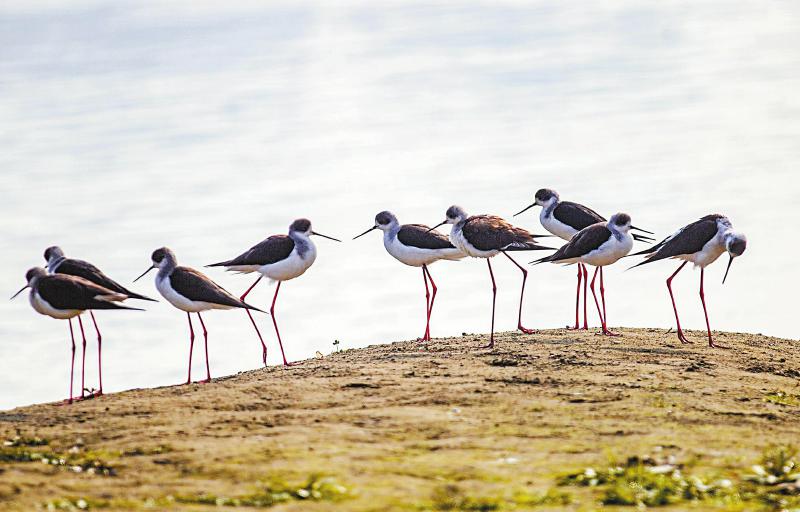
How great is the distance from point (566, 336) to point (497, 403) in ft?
16.3

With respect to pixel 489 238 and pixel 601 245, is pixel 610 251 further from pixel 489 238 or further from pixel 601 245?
pixel 489 238

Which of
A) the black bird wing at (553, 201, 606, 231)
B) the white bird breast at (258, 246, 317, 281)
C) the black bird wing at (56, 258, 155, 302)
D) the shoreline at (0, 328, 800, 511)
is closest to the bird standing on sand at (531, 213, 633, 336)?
the black bird wing at (553, 201, 606, 231)

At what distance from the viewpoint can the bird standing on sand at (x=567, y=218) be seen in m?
19.8

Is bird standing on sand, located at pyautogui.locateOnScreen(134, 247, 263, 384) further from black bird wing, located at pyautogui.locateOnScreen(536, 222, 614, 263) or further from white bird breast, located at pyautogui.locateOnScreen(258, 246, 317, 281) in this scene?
black bird wing, located at pyautogui.locateOnScreen(536, 222, 614, 263)

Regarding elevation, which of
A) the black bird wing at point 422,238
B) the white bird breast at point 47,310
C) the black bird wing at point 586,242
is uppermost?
the black bird wing at point 422,238

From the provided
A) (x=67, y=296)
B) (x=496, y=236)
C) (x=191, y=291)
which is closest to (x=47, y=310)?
(x=67, y=296)

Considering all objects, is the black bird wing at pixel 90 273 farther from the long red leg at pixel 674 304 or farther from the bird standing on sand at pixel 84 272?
the long red leg at pixel 674 304

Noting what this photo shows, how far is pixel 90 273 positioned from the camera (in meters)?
15.7

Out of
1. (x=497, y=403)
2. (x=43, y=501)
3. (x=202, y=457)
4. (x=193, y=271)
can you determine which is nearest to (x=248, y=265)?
(x=193, y=271)

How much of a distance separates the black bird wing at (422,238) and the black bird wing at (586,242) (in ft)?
6.08

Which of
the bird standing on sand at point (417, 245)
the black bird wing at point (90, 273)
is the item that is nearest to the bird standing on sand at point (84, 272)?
the black bird wing at point (90, 273)

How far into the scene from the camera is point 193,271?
15898 millimetres

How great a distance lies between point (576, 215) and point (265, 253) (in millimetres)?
5398

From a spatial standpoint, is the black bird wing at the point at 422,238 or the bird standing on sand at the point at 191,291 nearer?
the bird standing on sand at the point at 191,291
